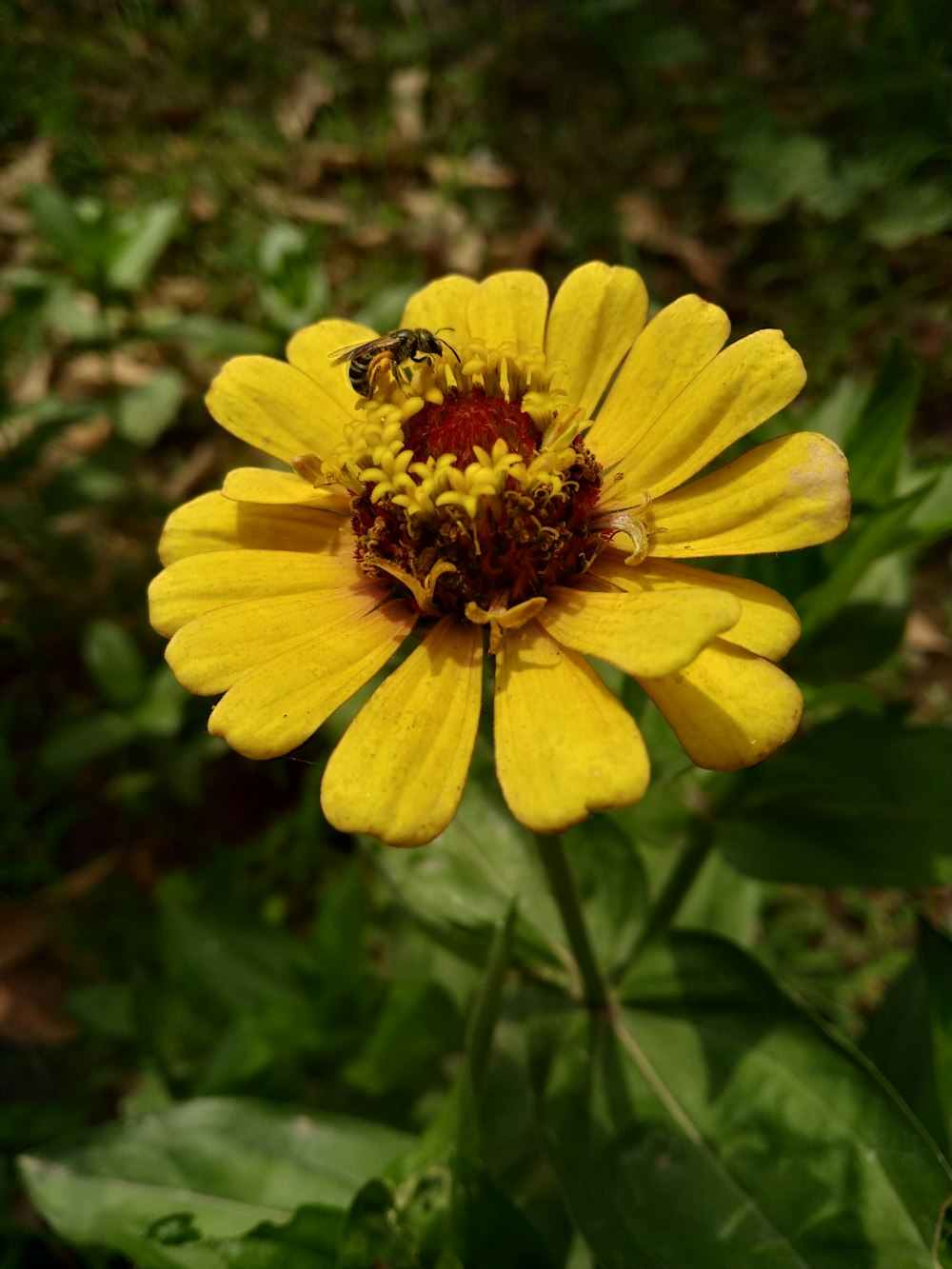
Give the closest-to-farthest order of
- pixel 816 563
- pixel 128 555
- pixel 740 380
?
pixel 740 380, pixel 816 563, pixel 128 555

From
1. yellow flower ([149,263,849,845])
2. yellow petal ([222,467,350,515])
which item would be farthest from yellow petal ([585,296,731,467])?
yellow petal ([222,467,350,515])

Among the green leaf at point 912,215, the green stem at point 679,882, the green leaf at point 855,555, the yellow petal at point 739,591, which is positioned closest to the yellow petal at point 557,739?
the yellow petal at point 739,591

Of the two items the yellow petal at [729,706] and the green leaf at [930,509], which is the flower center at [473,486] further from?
the green leaf at [930,509]

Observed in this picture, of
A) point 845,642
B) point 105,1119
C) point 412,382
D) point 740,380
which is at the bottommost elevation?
point 105,1119

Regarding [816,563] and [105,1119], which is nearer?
[816,563]

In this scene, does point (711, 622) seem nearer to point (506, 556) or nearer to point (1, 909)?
point (506, 556)

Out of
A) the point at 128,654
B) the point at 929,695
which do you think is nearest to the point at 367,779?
the point at 128,654

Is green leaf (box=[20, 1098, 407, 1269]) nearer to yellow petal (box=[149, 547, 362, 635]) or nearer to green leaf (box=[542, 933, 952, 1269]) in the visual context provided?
green leaf (box=[542, 933, 952, 1269])
